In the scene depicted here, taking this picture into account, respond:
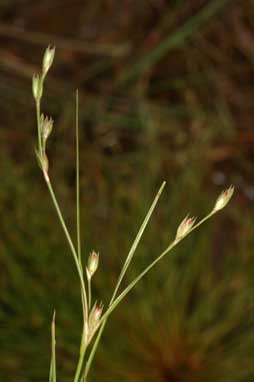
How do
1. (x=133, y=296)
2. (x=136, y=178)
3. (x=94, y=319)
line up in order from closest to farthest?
(x=94, y=319)
(x=133, y=296)
(x=136, y=178)

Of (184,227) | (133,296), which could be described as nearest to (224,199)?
(184,227)

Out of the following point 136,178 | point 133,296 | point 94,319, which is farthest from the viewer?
point 136,178

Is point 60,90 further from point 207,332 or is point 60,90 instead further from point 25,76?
point 207,332

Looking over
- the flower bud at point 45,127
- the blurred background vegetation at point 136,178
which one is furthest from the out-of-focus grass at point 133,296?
the flower bud at point 45,127

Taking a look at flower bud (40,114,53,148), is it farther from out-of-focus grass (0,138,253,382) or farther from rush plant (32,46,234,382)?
out-of-focus grass (0,138,253,382)

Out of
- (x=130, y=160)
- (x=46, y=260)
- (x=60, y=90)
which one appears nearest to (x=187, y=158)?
(x=130, y=160)

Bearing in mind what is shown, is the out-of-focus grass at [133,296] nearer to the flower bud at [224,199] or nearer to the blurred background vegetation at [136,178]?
the blurred background vegetation at [136,178]

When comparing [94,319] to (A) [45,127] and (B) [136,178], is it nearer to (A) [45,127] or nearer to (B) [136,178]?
(A) [45,127]

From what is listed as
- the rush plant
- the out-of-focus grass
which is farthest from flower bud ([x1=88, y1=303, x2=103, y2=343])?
the out-of-focus grass
